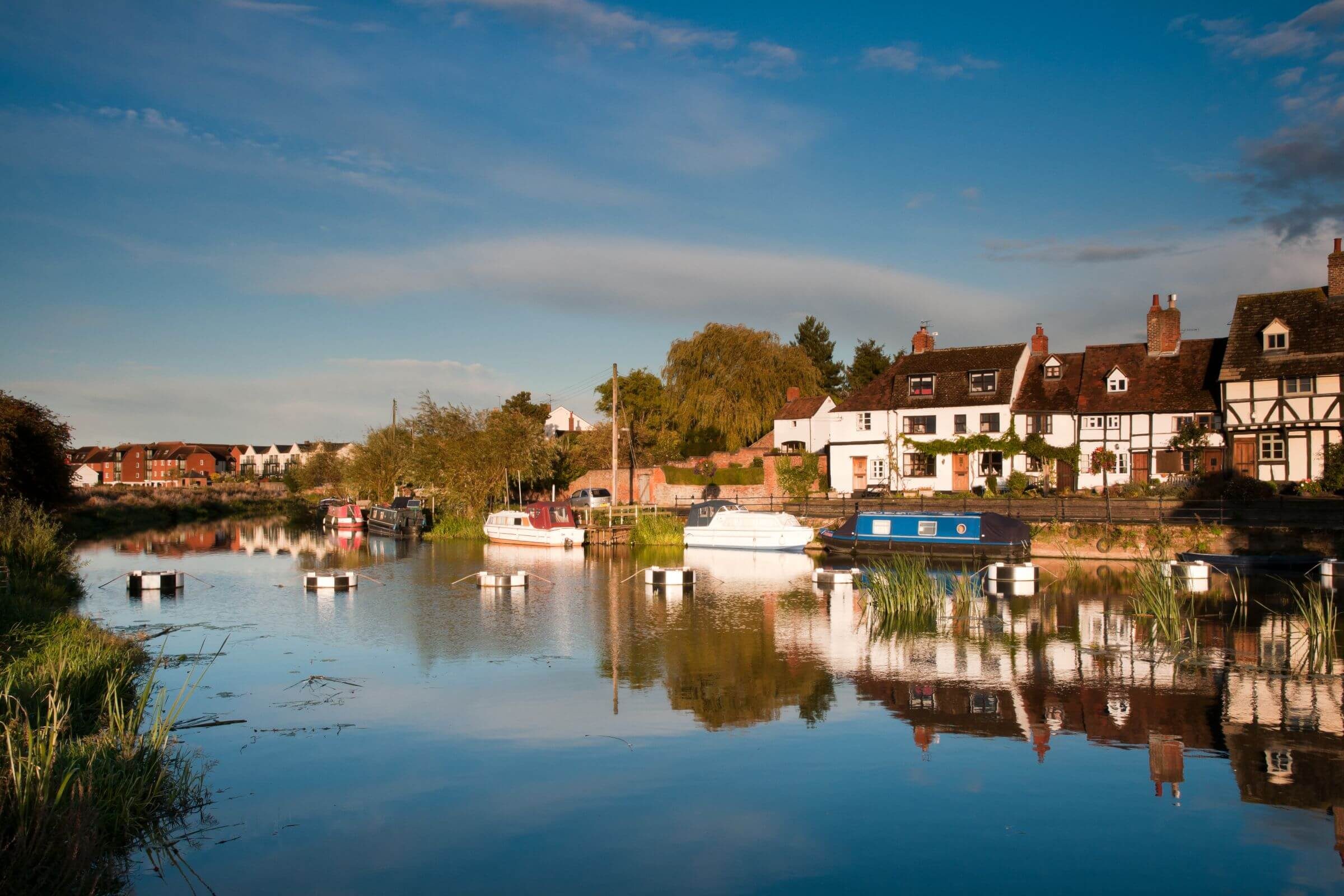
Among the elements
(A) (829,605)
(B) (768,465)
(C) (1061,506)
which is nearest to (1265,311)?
(C) (1061,506)

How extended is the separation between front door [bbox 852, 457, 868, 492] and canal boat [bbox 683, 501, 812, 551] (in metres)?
9.91

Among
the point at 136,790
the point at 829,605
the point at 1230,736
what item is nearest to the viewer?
the point at 136,790

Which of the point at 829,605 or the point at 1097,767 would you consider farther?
the point at 829,605

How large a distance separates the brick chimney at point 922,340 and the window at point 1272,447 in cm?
1893

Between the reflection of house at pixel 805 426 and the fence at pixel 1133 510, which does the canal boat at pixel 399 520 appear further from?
the fence at pixel 1133 510

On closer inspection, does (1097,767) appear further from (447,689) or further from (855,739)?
(447,689)

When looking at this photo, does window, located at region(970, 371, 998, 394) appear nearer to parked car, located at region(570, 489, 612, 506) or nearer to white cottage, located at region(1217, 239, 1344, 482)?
white cottage, located at region(1217, 239, 1344, 482)

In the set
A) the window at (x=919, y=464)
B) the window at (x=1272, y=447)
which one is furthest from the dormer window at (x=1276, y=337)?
the window at (x=919, y=464)

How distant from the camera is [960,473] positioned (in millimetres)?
49719

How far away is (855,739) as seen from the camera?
43.4ft

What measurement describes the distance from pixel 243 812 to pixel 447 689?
6.04m

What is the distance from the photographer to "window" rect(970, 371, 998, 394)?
50.3 m

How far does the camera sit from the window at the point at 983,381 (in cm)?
5031

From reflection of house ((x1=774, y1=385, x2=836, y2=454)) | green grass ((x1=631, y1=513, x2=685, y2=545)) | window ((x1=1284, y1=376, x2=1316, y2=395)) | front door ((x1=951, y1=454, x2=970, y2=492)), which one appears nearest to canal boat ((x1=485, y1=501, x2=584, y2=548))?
green grass ((x1=631, y1=513, x2=685, y2=545))
